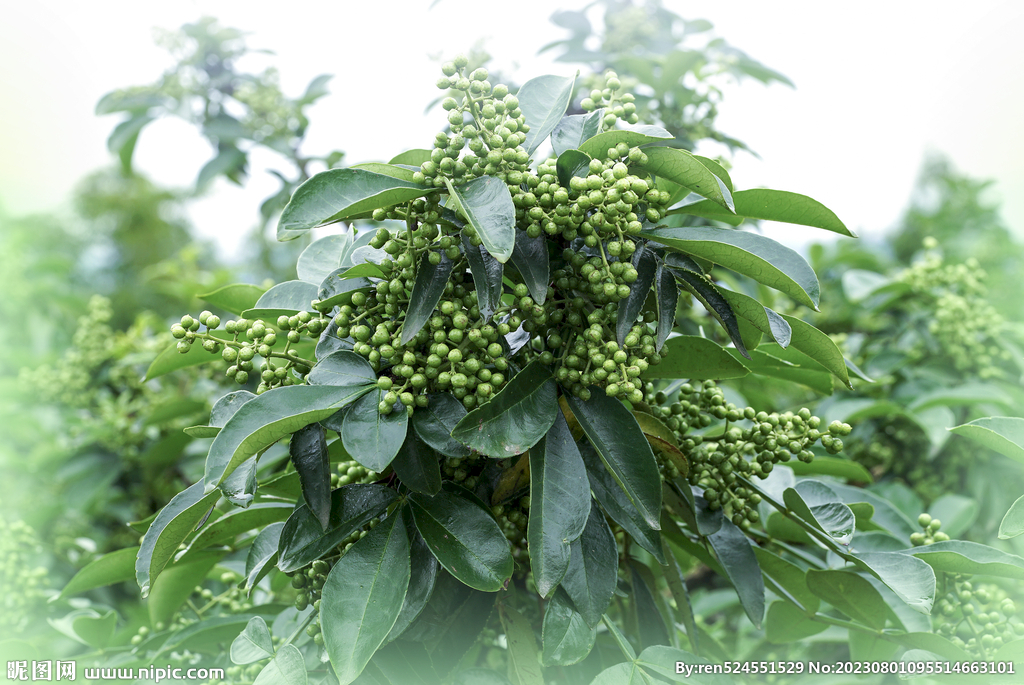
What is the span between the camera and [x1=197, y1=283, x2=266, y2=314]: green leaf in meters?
1.24

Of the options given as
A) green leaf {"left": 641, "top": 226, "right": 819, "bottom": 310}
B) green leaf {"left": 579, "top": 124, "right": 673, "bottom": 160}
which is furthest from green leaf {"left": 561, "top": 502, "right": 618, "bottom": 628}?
green leaf {"left": 579, "top": 124, "right": 673, "bottom": 160}

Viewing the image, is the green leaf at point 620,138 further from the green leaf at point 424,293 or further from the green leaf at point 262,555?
the green leaf at point 262,555

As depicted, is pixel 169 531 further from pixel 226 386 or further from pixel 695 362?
pixel 226 386

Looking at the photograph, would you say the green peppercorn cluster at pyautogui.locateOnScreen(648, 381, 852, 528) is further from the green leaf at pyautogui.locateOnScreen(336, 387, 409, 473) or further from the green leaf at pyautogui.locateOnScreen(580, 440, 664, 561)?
the green leaf at pyautogui.locateOnScreen(336, 387, 409, 473)

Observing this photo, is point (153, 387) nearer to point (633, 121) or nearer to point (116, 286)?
point (633, 121)

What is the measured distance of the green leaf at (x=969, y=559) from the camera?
1025mm

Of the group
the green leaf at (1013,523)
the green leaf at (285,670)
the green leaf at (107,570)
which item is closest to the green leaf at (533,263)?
the green leaf at (285,670)

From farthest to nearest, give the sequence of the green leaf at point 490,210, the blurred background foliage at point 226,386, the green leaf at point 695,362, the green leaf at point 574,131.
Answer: the blurred background foliage at point 226,386 → the green leaf at point 695,362 → the green leaf at point 574,131 → the green leaf at point 490,210

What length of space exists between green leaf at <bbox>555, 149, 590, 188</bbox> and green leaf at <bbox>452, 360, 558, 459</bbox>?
0.24 metres

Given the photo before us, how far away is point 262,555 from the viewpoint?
3.40 ft

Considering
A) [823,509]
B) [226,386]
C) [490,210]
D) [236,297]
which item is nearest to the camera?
[490,210]

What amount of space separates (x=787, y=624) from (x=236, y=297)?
122 centimetres

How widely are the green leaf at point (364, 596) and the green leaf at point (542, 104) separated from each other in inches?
22.0

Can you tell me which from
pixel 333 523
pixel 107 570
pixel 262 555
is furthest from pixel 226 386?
pixel 333 523
